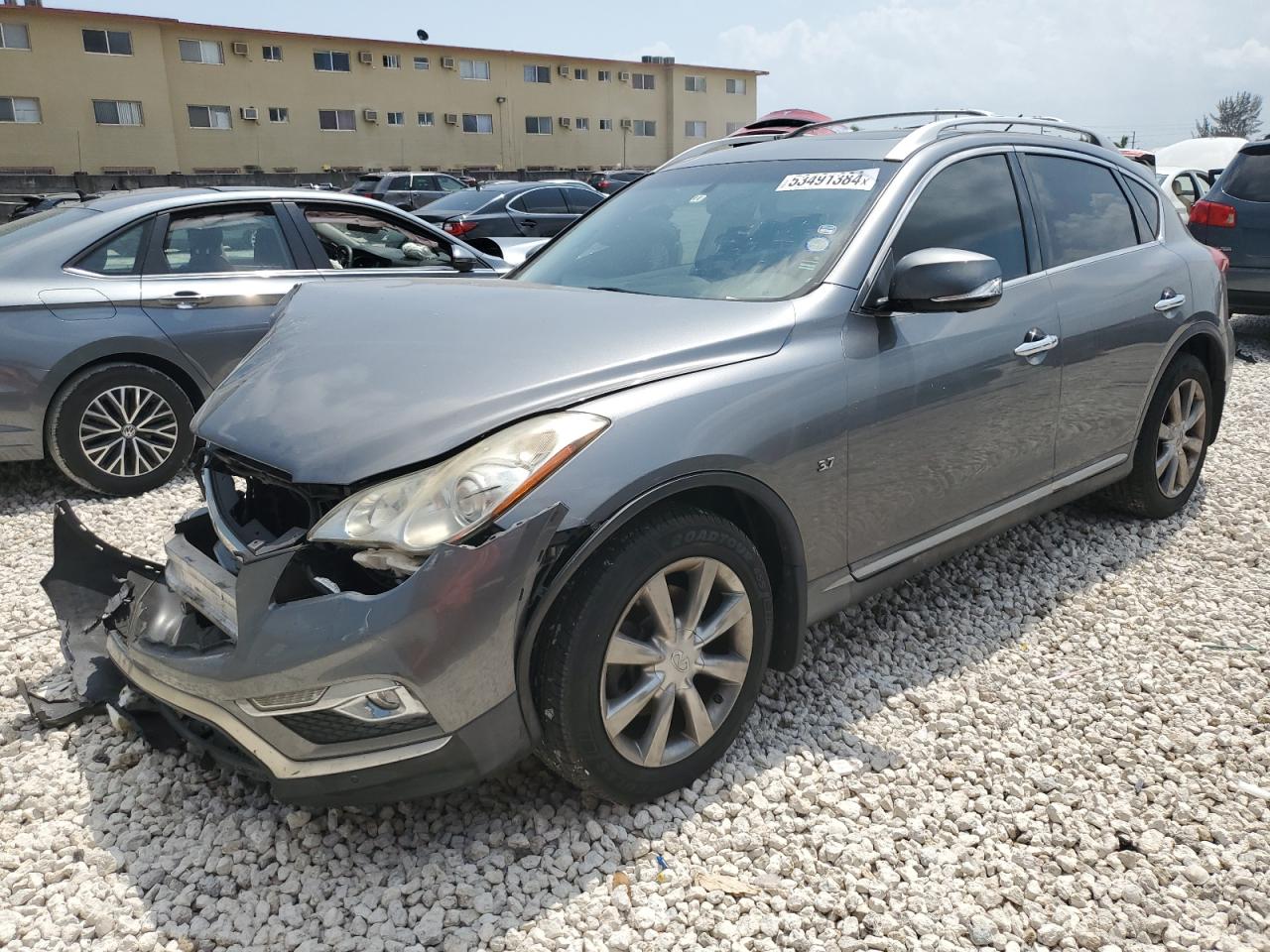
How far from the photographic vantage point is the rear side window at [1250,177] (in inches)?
342

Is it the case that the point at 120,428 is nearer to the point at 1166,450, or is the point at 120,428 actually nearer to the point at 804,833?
the point at 804,833

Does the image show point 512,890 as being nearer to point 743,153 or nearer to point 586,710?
point 586,710

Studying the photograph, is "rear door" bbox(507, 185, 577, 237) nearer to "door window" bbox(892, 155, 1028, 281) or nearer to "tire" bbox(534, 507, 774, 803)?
"door window" bbox(892, 155, 1028, 281)

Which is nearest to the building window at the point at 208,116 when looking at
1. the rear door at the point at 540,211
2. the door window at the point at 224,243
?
the rear door at the point at 540,211

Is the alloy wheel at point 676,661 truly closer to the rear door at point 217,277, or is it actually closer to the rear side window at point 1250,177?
the rear door at point 217,277

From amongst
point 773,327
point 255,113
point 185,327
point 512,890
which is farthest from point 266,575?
point 255,113

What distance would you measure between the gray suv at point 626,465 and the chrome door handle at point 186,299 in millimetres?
2417

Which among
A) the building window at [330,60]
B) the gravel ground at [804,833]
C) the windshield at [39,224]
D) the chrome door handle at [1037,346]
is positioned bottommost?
the gravel ground at [804,833]

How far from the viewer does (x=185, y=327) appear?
5367 millimetres

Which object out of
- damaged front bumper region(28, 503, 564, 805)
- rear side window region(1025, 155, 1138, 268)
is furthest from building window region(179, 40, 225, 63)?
damaged front bumper region(28, 503, 564, 805)

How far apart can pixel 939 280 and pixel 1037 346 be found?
832 mm

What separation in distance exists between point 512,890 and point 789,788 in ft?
2.75

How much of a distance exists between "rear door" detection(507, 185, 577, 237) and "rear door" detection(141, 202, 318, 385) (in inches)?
343

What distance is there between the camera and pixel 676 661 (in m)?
2.55
